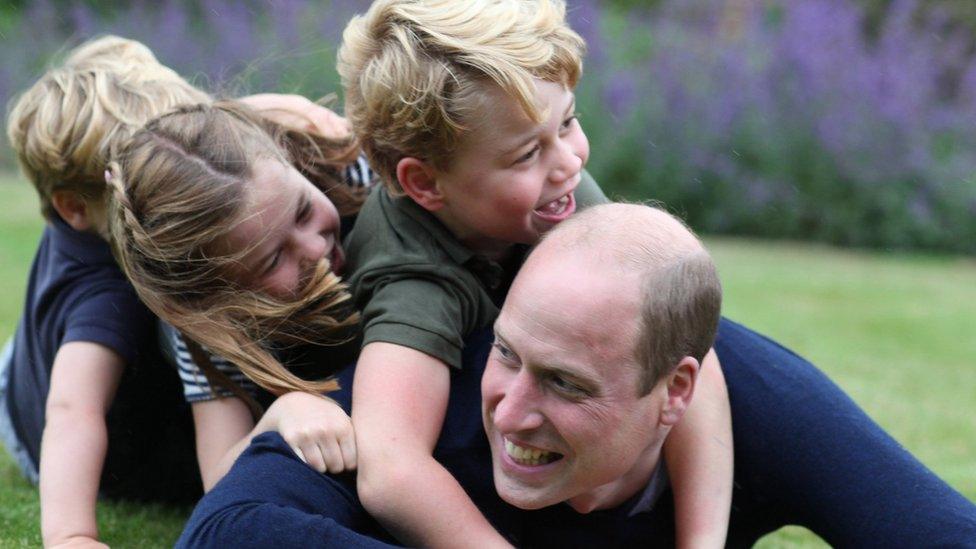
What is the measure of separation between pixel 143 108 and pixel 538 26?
43.9 inches

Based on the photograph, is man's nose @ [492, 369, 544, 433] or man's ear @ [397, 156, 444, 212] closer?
man's nose @ [492, 369, 544, 433]

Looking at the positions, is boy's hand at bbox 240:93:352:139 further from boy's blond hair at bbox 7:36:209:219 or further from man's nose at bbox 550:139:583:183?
man's nose at bbox 550:139:583:183

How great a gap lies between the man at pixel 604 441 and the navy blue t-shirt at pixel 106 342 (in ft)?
2.51

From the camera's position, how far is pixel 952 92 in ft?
33.8

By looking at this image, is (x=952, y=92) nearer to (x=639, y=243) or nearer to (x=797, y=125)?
(x=797, y=125)

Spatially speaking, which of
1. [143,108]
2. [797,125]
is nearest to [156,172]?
[143,108]

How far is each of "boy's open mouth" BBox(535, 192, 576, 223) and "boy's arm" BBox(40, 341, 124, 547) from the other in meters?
1.15

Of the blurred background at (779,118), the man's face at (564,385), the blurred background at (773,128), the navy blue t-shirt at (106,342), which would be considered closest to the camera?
the man's face at (564,385)

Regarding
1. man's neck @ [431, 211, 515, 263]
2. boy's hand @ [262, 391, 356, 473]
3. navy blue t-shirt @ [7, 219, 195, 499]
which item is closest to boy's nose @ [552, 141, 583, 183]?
man's neck @ [431, 211, 515, 263]

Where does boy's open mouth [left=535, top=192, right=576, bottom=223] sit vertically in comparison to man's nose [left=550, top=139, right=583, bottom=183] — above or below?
below

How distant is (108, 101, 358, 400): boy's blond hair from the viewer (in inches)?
112

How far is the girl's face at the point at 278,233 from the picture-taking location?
9.41 ft

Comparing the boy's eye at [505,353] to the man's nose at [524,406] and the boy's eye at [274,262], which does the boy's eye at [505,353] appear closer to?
the man's nose at [524,406]

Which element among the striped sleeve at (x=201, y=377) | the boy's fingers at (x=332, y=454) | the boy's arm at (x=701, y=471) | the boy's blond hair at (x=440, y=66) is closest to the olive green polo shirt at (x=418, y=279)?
the boy's blond hair at (x=440, y=66)
